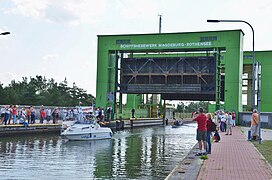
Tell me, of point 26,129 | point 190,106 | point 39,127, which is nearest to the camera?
point 26,129

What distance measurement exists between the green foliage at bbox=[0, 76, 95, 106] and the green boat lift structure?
9.61 meters

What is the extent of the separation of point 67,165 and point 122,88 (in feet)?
111

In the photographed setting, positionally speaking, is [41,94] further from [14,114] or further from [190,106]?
[190,106]

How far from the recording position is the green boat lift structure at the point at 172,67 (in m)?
46.2

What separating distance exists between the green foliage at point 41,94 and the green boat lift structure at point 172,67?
961 centimetres

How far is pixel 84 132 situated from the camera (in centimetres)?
2886

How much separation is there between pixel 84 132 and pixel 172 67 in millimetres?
21513

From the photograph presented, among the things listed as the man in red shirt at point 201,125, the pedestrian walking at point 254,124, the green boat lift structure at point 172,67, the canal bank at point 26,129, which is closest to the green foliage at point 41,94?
the green boat lift structure at point 172,67

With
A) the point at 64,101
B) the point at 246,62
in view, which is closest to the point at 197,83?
the point at 246,62

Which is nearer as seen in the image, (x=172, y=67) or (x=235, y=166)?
(x=235, y=166)

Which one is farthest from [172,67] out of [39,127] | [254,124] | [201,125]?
[201,125]

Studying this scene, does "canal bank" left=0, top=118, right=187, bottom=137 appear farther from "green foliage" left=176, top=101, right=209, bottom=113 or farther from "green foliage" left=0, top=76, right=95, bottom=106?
"green foliage" left=176, top=101, right=209, bottom=113

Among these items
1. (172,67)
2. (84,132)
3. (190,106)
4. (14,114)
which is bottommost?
(190,106)

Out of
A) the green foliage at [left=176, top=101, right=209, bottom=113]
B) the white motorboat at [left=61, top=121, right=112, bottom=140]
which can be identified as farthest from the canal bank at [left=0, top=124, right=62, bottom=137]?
the green foliage at [left=176, top=101, right=209, bottom=113]
